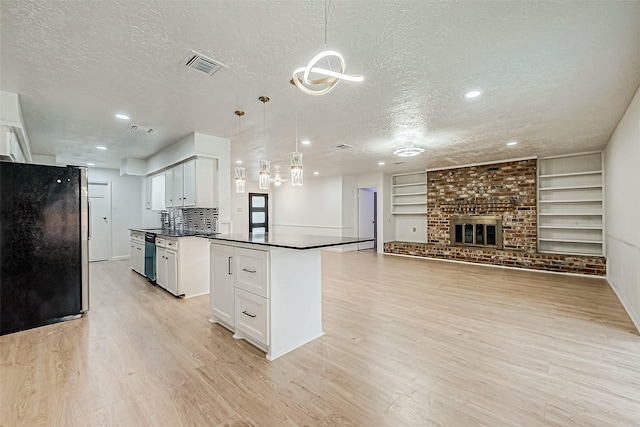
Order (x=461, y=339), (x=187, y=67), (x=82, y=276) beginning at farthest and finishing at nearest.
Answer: (x=82, y=276) → (x=461, y=339) → (x=187, y=67)

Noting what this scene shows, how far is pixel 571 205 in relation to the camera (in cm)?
596

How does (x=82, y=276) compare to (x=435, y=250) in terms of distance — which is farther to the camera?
(x=435, y=250)

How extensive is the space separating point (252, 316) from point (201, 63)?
7.29ft

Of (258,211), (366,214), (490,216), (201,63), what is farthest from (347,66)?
(258,211)

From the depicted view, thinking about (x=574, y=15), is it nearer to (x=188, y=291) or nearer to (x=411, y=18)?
(x=411, y=18)

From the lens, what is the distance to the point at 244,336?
2729mm

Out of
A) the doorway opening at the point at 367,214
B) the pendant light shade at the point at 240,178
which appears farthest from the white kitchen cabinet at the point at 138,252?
the doorway opening at the point at 367,214

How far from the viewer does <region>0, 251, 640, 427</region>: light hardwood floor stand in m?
A: 1.73

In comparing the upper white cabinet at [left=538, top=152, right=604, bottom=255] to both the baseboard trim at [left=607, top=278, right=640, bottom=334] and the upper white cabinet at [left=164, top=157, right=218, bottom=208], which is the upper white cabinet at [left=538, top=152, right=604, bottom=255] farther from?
the upper white cabinet at [left=164, top=157, right=218, bottom=208]

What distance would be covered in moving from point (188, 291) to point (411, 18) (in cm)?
421

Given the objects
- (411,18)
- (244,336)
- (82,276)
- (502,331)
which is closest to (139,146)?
(82,276)

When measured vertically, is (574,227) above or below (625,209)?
below

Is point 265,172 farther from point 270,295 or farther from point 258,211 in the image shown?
point 258,211

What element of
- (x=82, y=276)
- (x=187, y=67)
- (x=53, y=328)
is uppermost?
(x=187, y=67)
